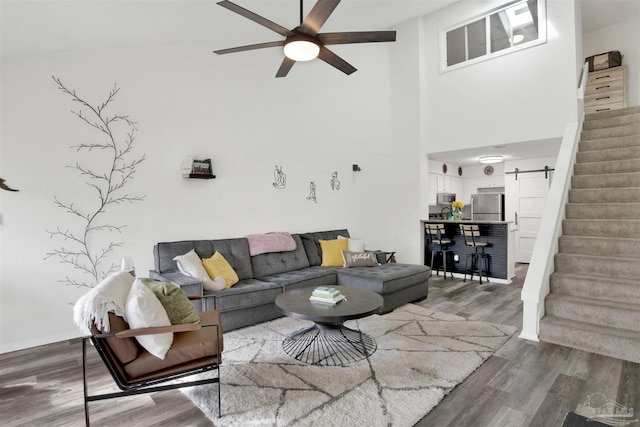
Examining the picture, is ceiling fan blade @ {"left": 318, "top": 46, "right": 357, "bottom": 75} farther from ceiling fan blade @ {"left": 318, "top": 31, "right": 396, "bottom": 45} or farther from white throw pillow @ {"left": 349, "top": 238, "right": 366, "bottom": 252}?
white throw pillow @ {"left": 349, "top": 238, "right": 366, "bottom": 252}

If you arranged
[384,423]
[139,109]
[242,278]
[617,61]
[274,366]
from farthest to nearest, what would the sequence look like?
[617,61], [242,278], [139,109], [274,366], [384,423]

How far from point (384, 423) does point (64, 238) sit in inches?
138

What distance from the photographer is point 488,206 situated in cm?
815

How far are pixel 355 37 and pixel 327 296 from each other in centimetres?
215

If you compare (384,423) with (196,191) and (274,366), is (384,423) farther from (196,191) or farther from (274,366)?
(196,191)

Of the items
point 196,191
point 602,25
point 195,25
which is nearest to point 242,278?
point 196,191

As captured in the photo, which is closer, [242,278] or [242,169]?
[242,278]

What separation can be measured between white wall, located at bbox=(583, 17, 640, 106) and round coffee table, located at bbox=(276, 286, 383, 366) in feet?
23.5

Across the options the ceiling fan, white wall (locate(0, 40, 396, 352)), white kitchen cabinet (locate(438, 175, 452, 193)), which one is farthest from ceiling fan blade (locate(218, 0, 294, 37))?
white kitchen cabinet (locate(438, 175, 452, 193))

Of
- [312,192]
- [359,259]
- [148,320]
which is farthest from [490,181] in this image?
[148,320]

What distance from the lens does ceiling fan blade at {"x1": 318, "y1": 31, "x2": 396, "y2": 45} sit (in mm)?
2646

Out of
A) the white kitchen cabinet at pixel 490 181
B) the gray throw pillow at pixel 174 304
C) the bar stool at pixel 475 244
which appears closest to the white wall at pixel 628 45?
the white kitchen cabinet at pixel 490 181

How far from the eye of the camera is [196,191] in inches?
173

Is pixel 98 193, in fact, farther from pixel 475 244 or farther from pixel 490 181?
pixel 490 181
